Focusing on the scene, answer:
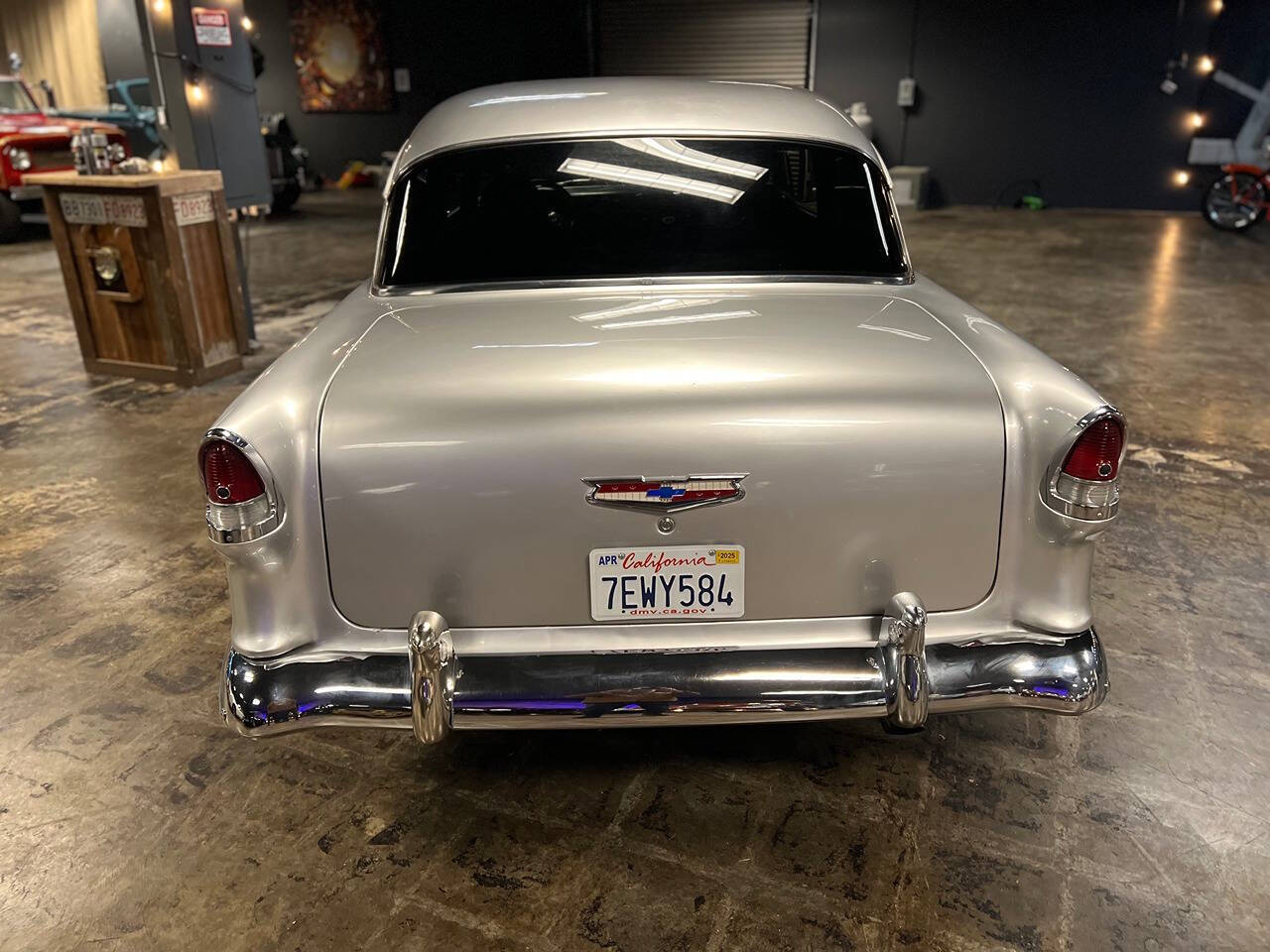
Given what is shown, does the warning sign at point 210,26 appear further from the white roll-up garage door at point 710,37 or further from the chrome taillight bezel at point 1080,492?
the white roll-up garage door at point 710,37

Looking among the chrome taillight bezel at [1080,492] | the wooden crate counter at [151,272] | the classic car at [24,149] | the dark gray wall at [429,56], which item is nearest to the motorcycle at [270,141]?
the classic car at [24,149]

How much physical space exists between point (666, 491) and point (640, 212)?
1.12 m

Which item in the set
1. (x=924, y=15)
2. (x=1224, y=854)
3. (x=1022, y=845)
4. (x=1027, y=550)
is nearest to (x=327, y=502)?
(x=1027, y=550)

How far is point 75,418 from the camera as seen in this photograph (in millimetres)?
4977

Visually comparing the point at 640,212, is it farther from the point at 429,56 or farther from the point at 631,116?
the point at 429,56

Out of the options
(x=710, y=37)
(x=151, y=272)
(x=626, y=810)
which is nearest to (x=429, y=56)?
(x=710, y=37)

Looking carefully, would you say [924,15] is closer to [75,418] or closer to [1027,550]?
[75,418]

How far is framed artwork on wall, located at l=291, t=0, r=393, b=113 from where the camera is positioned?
→ 15.9 m

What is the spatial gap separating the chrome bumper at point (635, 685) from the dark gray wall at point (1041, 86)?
13.4 m

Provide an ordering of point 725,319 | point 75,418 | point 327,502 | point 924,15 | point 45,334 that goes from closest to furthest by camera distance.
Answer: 1. point 327,502
2. point 725,319
3. point 75,418
4. point 45,334
5. point 924,15

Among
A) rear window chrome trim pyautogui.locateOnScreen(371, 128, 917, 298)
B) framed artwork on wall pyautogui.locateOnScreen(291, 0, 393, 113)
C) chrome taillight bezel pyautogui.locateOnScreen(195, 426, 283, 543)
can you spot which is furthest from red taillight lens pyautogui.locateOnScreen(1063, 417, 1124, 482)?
framed artwork on wall pyautogui.locateOnScreen(291, 0, 393, 113)

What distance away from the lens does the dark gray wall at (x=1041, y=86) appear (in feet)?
40.5

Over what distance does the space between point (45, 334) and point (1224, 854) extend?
755cm

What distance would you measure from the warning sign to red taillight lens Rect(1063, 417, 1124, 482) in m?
6.47
